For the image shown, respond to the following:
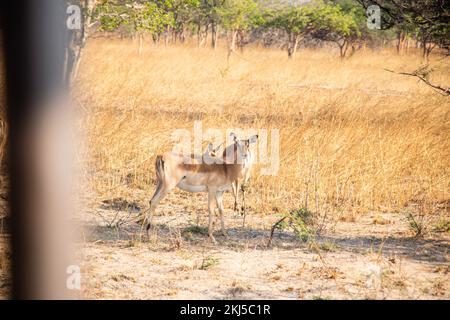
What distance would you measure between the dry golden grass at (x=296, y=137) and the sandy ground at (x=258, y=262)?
890 mm

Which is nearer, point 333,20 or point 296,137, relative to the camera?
point 296,137

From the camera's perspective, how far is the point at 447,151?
27.6ft

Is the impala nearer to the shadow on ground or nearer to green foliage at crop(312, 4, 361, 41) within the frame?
the shadow on ground

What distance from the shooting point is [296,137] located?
862 cm

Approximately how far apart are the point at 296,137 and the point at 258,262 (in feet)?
13.0

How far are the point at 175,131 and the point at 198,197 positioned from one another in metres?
1.75

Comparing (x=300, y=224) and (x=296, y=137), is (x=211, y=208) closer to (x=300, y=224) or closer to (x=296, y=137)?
(x=300, y=224)

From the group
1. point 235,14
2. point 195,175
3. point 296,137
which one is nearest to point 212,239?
point 195,175

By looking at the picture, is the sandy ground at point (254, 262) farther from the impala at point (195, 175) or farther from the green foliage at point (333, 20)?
the green foliage at point (333, 20)

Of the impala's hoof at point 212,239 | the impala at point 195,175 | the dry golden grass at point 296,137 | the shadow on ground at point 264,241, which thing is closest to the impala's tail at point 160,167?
the impala at point 195,175

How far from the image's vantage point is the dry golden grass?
7.19 m

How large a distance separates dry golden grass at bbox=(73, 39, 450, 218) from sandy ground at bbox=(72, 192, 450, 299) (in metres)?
0.89
